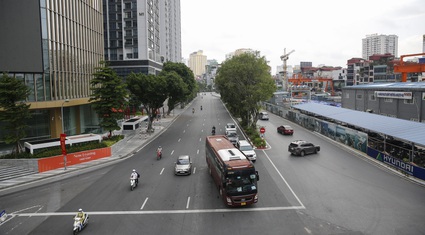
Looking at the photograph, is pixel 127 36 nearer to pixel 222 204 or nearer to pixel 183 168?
pixel 183 168

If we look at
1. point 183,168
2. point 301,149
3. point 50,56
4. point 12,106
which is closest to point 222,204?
point 183,168

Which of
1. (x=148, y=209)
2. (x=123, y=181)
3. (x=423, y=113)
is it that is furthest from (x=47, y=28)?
(x=423, y=113)

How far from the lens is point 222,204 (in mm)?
19875

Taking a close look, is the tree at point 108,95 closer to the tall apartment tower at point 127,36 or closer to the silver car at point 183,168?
the silver car at point 183,168

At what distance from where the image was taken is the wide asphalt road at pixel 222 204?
658 inches

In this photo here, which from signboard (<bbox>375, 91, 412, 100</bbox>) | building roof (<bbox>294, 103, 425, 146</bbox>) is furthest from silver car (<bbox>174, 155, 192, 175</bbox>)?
signboard (<bbox>375, 91, 412, 100</bbox>)

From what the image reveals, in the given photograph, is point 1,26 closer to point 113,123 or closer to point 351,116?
point 113,123

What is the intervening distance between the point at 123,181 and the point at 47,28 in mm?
27434

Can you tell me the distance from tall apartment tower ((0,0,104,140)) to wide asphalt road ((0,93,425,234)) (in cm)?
1761

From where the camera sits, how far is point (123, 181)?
25922mm

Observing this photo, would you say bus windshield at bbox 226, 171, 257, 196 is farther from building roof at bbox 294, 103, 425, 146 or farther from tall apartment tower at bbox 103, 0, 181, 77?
tall apartment tower at bbox 103, 0, 181, 77

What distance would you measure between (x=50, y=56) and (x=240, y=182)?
35.8 metres

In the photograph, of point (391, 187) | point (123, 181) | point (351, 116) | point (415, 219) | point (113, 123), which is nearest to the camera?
point (415, 219)

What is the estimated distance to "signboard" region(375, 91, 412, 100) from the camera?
4203cm
